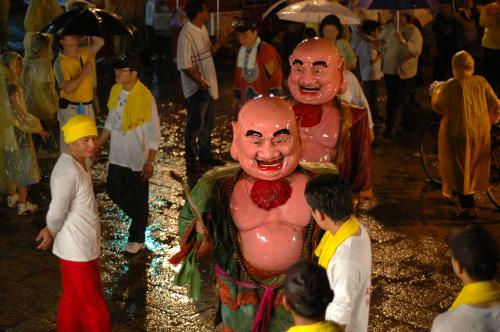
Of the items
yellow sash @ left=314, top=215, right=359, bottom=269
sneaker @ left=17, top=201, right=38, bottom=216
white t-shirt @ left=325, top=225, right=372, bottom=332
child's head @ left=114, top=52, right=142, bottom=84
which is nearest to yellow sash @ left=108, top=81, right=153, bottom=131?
child's head @ left=114, top=52, right=142, bottom=84

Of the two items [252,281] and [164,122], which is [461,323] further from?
[164,122]

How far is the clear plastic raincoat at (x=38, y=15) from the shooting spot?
1355 cm

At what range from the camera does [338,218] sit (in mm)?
4562

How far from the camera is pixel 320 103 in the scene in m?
6.85

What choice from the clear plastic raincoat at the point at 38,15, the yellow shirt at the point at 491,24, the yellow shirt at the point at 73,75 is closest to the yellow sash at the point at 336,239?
the yellow shirt at the point at 73,75

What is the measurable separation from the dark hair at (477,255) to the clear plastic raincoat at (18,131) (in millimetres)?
5749

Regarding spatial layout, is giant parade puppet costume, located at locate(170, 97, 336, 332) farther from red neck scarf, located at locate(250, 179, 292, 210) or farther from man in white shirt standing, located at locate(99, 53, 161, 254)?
man in white shirt standing, located at locate(99, 53, 161, 254)

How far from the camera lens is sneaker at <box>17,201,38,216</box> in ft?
30.6

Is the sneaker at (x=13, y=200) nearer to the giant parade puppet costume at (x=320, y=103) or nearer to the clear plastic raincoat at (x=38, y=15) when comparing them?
the giant parade puppet costume at (x=320, y=103)

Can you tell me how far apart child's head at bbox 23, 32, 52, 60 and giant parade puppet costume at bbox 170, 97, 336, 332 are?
4.75m

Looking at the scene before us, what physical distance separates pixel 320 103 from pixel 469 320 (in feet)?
10.4

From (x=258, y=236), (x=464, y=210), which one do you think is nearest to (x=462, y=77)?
(x=464, y=210)

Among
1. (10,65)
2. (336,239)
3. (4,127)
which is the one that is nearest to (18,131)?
(4,127)

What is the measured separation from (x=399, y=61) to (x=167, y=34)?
26.2 ft
